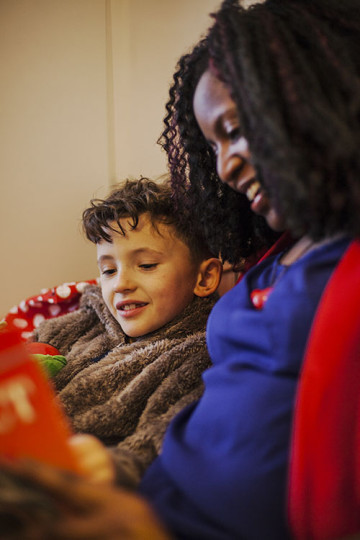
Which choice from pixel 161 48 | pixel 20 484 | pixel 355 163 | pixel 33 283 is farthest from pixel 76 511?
pixel 161 48

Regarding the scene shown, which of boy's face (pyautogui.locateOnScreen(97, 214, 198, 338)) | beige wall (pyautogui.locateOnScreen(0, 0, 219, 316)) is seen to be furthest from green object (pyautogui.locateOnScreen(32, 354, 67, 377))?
beige wall (pyautogui.locateOnScreen(0, 0, 219, 316))

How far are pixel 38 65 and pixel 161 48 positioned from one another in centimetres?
39

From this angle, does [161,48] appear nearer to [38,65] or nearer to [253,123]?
[38,65]

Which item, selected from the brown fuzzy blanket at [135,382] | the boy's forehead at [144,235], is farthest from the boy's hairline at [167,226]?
the brown fuzzy blanket at [135,382]

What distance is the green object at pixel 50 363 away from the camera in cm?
98

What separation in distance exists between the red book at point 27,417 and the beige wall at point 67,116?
43.1 inches

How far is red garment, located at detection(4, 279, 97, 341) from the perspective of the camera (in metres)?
1.33

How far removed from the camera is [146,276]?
1.00 meters

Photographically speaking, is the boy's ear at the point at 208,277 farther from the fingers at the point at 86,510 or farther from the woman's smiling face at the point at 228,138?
the fingers at the point at 86,510

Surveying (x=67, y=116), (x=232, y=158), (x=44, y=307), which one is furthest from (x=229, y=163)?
(x=67, y=116)

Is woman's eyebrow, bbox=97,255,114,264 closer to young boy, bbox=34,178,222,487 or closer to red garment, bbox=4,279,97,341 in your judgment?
young boy, bbox=34,178,222,487

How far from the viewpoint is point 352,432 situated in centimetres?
53

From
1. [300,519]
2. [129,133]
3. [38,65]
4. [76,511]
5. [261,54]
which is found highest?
[38,65]

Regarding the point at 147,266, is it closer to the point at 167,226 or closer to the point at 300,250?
the point at 167,226
